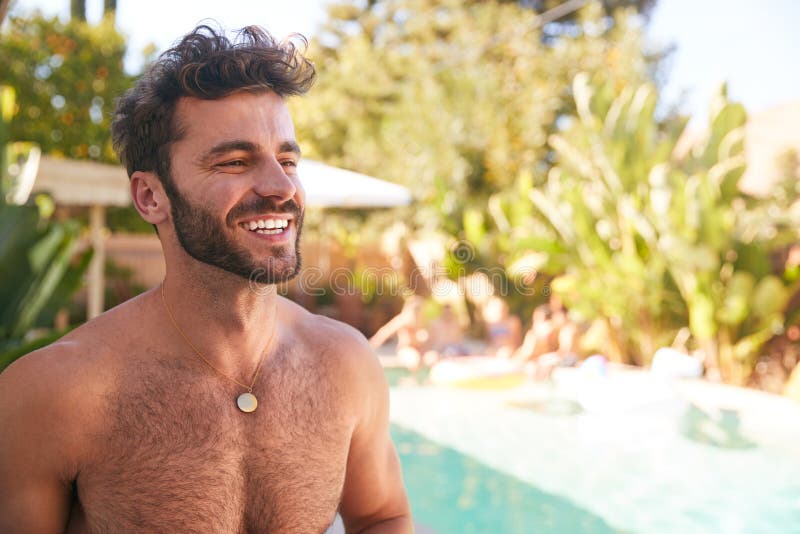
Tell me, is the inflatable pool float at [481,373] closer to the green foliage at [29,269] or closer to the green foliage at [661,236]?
the green foliage at [661,236]

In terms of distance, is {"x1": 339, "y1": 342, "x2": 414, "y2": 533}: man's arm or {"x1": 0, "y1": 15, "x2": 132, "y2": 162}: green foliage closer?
{"x1": 339, "y1": 342, "x2": 414, "y2": 533}: man's arm

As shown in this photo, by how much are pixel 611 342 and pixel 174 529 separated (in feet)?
31.4

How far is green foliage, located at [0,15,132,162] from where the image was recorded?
1268cm

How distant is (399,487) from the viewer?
2023 millimetres

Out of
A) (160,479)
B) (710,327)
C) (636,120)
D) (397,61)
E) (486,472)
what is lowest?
(486,472)

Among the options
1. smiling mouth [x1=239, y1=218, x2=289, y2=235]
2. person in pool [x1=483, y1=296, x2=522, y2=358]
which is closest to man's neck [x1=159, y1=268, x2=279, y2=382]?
smiling mouth [x1=239, y1=218, x2=289, y2=235]

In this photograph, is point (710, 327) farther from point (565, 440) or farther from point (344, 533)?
point (344, 533)

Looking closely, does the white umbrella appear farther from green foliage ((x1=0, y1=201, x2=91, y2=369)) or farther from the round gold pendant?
the round gold pendant

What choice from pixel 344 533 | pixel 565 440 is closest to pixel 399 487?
pixel 344 533

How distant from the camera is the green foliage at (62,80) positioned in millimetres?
12680

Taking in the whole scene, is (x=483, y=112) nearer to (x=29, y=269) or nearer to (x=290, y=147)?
(x=29, y=269)

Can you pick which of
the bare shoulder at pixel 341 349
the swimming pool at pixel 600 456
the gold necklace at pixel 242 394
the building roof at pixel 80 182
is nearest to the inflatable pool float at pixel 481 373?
the swimming pool at pixel 600 456

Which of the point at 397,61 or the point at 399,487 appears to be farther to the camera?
the point at 397,61

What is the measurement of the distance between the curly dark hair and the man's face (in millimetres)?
32
